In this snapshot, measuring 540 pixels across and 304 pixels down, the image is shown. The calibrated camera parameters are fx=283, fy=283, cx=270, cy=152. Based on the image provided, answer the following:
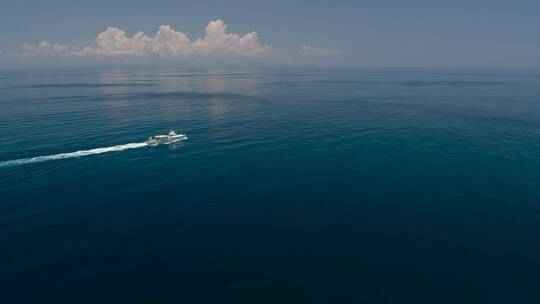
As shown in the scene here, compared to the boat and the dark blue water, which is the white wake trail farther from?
the boat

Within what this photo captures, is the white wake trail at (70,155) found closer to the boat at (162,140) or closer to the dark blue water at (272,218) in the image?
the dark blue water at (272,218)

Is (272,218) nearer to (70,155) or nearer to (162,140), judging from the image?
(162,140)

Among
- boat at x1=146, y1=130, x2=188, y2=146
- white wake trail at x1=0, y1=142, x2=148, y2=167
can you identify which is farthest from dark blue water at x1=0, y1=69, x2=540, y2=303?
boat at x1=146, y1=130, x2=188, y2=146

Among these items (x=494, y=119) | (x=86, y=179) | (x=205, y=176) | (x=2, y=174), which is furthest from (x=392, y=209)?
(x=494, y=119)

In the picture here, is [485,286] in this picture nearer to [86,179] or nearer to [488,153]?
[488,153]

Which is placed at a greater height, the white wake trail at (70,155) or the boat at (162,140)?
the boat at (162,140)

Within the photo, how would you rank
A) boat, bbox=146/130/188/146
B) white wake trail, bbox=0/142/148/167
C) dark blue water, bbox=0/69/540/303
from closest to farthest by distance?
1. dark blue water, bbox=0/69/540/303
2. white wake trail, bbox=0/142/148/167
3. boat, bbox=146/130/188/146

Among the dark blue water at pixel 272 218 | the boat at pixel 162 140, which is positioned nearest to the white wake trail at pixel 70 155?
the dark blue water at pixel 272 218

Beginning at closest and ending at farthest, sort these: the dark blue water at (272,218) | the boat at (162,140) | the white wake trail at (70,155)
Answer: the dark blue water at (272,218) < the white wake trail at (70,155) < the boat at (162,140)

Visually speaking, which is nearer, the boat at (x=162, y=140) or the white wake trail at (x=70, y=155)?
the white wake trail at (x=70, y=155)
